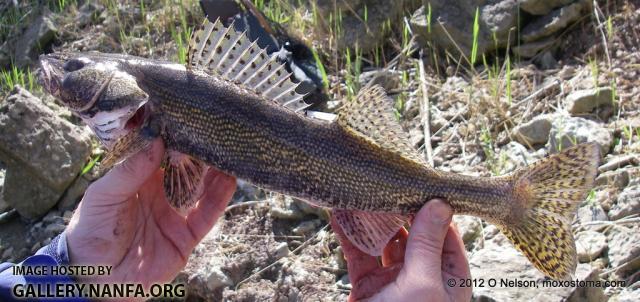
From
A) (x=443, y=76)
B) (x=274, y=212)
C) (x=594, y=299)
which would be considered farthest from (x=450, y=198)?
(x=443, y=76)

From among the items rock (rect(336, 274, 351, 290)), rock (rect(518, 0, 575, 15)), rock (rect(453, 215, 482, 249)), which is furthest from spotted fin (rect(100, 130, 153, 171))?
rock (rect(518, 0, 575, 15))

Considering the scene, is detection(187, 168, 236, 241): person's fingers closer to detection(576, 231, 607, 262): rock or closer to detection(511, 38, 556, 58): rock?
detection(576, 231, 607, 262): rock

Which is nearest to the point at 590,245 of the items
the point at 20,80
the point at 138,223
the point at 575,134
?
the point at 575,134

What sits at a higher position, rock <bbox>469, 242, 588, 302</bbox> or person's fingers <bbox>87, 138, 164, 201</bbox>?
person's fingers <bbox>87, 138, 164, 201</bbox>

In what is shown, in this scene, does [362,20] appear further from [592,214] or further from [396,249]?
[396,249]

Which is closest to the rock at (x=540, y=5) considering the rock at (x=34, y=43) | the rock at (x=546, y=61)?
the rock at (x=546, y=61)

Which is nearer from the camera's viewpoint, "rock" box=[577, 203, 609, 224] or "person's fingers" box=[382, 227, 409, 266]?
"person's fingers" box=[382, 227, 409, 266]

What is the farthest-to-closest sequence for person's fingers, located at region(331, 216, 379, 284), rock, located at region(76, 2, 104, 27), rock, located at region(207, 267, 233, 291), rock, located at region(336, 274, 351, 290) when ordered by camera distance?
rock, located at region(76, 2, 104, 27), rock, located at region(207, 267, 233, 291), rock, located at region(336, 274, 351, 290), person's fingers, located at region(331, 216, 379, 284)
